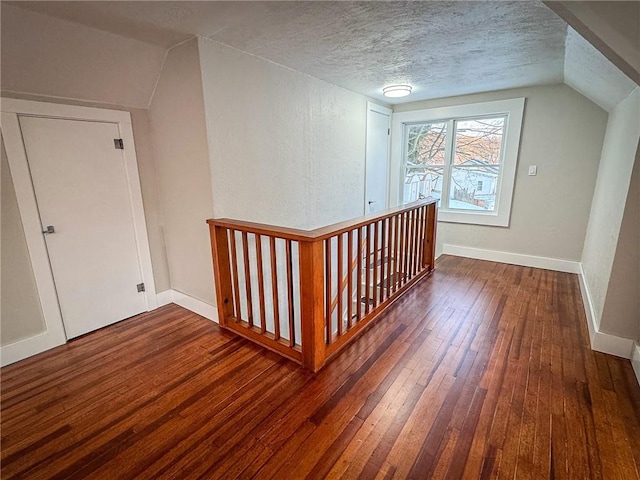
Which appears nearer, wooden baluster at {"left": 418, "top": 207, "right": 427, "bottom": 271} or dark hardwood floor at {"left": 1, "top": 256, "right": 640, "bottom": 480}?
dark hardwood floor at {"left": 1, "top": 256, "right": 640, "bottom": 480}

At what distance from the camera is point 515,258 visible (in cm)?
417

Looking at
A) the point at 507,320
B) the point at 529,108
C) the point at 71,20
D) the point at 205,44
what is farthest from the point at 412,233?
the point at 71,20

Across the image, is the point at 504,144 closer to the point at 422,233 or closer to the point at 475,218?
the point at 475,218

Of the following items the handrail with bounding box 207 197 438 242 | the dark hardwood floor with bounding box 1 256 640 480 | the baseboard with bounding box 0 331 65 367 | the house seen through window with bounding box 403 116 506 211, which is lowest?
the dark hardwood floor with bounding box 1 256 640 480

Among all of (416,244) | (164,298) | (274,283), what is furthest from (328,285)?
(164,298)

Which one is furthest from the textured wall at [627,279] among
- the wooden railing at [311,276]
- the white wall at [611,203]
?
the wooden railing at [311,276]

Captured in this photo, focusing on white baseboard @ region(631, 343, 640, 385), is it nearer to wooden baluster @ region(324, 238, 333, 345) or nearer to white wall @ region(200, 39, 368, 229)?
wooden baluster @ region(324, 238, 333, 345)

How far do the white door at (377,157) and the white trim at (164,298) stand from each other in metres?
2.81

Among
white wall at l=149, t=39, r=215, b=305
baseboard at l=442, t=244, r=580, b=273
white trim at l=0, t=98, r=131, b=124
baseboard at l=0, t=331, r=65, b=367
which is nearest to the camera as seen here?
white trim at l=0, t=98, r=131, b=124

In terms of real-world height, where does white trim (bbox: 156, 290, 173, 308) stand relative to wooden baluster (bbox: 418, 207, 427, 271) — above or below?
→ below

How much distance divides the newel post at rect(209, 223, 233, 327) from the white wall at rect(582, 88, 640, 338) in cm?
280

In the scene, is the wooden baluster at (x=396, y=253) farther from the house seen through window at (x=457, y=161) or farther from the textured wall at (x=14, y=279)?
the textured wall at (x=14, y=279)

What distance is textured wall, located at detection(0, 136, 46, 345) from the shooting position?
2.10m

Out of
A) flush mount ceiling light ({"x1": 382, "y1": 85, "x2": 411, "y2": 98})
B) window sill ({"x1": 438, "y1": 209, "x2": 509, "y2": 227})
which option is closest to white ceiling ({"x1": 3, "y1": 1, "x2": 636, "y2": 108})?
flush mount ceiling light ({"x1": 382, "y1": 85, "x2": 411, "y2": 98})
